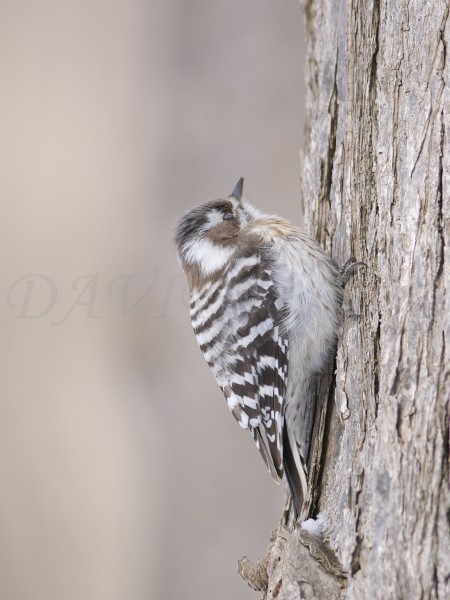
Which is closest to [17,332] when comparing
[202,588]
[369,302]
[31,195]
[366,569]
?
[31,195]

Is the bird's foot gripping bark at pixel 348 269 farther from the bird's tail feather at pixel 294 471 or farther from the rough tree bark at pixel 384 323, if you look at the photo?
the bird's tail feather at pixel 294 471

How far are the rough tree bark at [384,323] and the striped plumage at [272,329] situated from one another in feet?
0.49

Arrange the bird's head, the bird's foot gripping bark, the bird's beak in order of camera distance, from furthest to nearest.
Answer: the bird's beak
the bird's head
the bird's foot gripping bark

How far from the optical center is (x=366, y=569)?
207 cm

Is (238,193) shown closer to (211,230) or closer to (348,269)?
(211,230)

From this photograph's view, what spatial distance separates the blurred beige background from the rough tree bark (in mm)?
929

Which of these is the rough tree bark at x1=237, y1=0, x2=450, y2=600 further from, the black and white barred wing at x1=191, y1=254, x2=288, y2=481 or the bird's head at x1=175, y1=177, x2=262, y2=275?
the bird's head at x1=175, y1=177, x2=262, y2=275

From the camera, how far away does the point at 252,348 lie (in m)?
3.22

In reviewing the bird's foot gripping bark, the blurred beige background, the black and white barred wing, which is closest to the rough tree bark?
the bird's foot gripping bark

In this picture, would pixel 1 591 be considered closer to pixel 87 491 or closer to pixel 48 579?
pixel 48 579

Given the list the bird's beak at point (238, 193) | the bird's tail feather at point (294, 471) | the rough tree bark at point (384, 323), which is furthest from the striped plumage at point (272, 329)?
the bird's beak at point (238, 193)

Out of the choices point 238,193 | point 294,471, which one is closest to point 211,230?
point 238,193

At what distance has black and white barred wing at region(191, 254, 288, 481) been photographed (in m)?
3.19

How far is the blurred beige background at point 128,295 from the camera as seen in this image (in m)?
4.13
